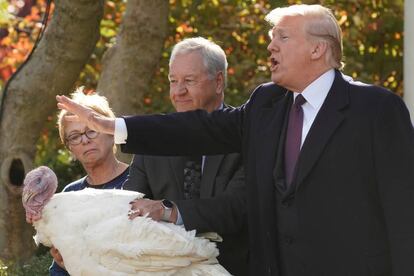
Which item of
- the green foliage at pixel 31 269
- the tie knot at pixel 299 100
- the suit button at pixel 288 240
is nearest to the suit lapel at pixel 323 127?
the tie knot at pixel 299 100

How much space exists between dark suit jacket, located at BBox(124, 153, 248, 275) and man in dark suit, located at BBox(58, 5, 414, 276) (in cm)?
18

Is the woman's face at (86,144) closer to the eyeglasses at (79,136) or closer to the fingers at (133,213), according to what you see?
the eyeglasses at (79,136)

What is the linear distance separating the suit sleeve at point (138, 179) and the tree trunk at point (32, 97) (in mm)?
2743

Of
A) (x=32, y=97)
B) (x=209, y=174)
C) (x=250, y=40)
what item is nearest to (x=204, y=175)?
(x=209, y=174)

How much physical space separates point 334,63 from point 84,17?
3.48m

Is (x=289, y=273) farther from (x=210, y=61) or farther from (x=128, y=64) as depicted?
(x=128, y=64)

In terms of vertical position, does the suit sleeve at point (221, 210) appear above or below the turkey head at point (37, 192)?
below

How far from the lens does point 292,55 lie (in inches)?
174

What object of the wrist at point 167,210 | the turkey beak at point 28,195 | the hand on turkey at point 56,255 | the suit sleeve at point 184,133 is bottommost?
the hand on turkey at point 56,255

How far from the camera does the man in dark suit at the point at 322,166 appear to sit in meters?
4.25

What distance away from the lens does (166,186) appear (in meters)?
4.96

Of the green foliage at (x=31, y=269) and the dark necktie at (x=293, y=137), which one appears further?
the green foliage at (x=31, y=269)

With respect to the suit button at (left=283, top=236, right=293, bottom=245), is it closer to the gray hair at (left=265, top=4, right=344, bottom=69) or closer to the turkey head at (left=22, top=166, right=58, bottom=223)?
the gray hair at (left=265, top=4, right=344, bottom=69)

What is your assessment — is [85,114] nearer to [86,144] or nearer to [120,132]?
[120,132]
